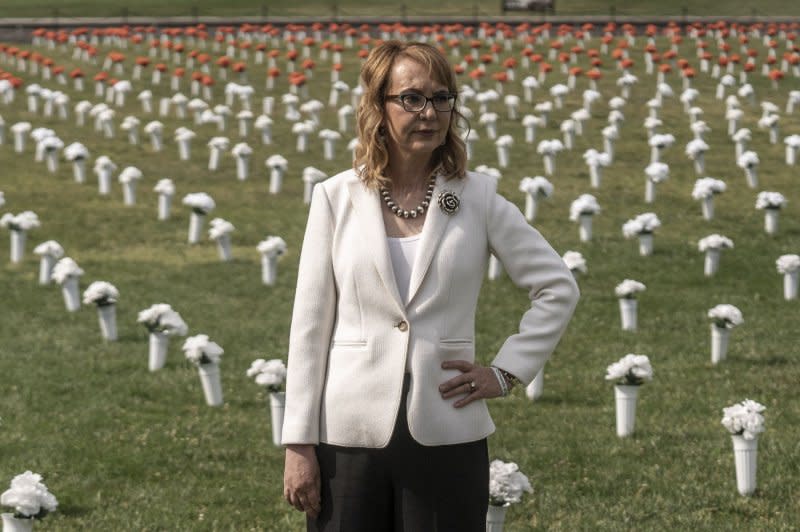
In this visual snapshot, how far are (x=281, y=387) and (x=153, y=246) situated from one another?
389 inches

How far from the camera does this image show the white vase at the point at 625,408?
11227mm

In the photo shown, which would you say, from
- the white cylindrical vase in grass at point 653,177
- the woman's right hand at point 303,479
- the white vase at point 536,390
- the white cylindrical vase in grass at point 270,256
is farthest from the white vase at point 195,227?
the woman's right hand at point 303,479

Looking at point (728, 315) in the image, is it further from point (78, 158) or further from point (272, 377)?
point (78, 158)

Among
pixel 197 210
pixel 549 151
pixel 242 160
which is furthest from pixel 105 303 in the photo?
pixel 549 151

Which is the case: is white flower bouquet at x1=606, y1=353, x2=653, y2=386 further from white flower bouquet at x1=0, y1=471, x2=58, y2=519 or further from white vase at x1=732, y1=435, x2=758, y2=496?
white flower bouquet at x1=0, y1=471, x2=58, y2=519

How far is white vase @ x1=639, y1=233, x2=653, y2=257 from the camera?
63.0ft

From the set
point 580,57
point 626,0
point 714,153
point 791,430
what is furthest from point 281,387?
point 626,0

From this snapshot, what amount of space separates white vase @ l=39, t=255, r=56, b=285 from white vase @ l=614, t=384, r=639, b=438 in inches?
360

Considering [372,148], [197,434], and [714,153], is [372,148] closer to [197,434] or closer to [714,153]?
[197,434]

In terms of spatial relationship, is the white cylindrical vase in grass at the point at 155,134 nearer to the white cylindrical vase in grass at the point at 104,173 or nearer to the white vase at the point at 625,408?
the white cylindrical vase in grass at the point at 104,173

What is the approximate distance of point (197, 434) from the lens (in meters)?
11.6

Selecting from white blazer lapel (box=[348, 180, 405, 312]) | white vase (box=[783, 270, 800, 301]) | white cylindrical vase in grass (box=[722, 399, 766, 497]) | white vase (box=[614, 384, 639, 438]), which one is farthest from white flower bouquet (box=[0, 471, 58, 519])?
A: white vase (box=[783, 270, 800, 301])

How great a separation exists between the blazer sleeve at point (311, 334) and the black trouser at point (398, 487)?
7.0 inches

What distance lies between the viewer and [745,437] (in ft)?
31.4
